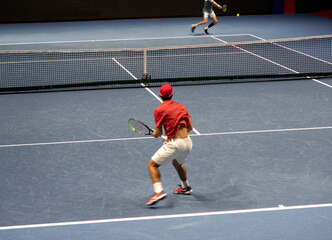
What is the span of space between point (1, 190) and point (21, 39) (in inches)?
528

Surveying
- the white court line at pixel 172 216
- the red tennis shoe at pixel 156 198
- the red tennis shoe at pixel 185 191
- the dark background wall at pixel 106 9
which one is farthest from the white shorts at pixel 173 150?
the dark background wall at pixel 106 9

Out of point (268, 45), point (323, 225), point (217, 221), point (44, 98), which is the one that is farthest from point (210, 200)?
point (268, 45)

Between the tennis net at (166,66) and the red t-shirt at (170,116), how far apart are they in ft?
20.7

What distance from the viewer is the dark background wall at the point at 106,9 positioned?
76.4 ft

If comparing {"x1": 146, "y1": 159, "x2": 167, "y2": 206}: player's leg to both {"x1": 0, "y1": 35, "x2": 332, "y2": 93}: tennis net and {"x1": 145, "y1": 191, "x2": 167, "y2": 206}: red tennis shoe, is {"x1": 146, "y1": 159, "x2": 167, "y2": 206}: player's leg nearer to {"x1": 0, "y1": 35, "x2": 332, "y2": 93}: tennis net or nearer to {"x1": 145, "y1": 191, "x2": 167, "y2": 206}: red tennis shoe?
{"x1": 145, "y1": 191, "x2": 167, "y2": 206}: red tennis shoe

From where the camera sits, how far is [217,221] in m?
6.23

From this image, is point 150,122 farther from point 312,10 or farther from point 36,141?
point 312,10

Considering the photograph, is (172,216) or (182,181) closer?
(172,216)

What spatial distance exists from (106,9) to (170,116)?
1823 cm

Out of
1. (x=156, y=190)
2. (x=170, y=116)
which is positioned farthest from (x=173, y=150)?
(x=156, y=190)

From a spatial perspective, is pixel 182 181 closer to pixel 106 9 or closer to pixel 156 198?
pixel 156 198

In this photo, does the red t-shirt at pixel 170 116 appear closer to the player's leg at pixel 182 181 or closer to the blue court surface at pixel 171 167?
the player's leg at pixel 182 181

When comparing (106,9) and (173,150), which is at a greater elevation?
(106,9)

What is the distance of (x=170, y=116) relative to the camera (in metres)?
6.57
